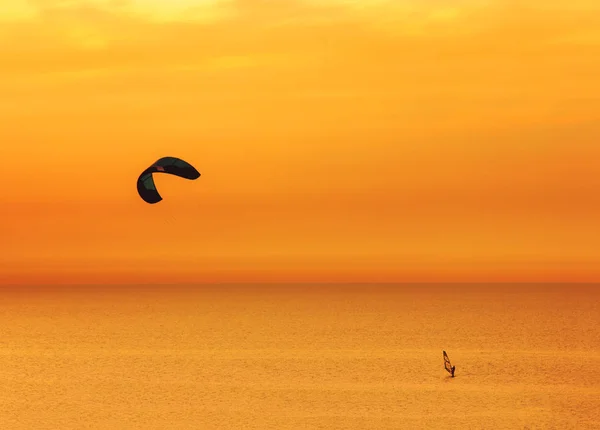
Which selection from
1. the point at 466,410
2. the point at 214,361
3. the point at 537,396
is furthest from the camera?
the point at 214,361

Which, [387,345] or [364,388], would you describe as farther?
[387,345]

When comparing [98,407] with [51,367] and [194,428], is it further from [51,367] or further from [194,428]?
[51,367]

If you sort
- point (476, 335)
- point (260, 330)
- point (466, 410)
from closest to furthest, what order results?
point (466, 410), point (476, 335), point (260, 330)

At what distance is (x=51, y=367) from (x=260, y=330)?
28892 mm

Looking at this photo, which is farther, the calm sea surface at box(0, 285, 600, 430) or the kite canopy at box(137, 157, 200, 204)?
the kite canopy at box(137, 157, 200, 204)

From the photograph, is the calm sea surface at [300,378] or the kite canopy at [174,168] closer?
the calm sea surface at [300,378]

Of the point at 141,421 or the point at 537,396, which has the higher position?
the point at 537,396

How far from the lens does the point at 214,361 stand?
4534 centimetres

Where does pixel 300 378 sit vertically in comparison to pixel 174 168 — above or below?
below

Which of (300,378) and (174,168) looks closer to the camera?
(174,168)

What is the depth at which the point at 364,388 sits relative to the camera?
3409 cm

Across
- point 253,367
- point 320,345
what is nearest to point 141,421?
point 253,367

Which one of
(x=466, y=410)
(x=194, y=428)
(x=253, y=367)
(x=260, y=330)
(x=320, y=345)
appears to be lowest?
(x=194, y=428)

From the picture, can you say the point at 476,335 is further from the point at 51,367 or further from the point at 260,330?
the point at 51,367
